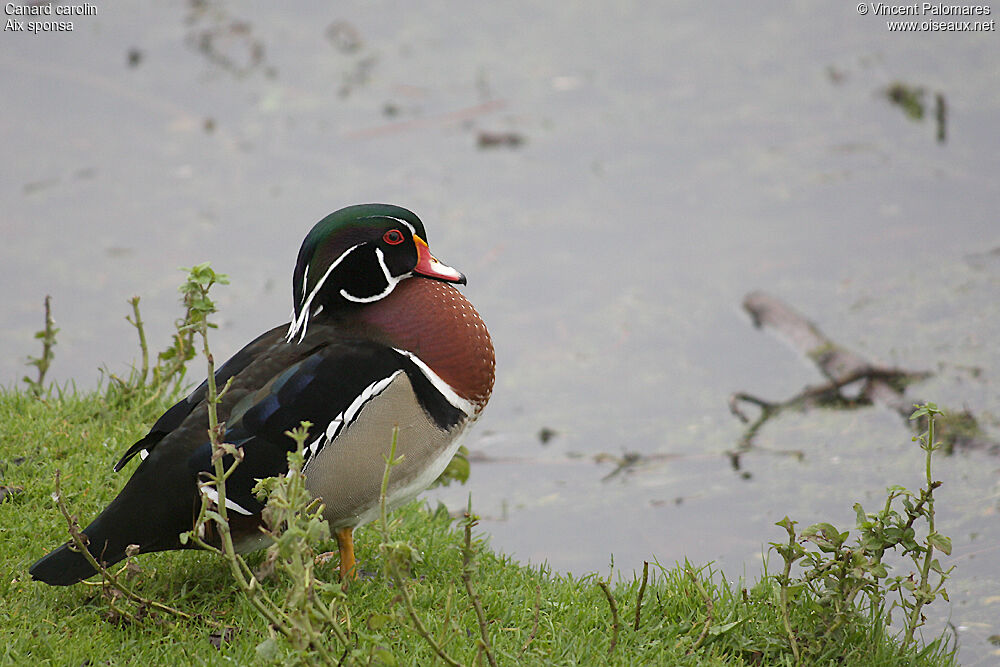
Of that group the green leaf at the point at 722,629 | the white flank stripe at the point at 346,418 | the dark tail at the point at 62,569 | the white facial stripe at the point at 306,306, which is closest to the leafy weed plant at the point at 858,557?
the green leaf at the point at 722,629

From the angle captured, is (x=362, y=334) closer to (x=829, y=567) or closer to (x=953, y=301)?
(x=829, y=567)

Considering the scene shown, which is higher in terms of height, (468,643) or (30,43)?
(30,43)

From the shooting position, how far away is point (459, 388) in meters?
3.26

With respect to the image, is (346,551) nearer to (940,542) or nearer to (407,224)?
(407,224)

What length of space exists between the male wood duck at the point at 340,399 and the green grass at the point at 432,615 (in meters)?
0.17

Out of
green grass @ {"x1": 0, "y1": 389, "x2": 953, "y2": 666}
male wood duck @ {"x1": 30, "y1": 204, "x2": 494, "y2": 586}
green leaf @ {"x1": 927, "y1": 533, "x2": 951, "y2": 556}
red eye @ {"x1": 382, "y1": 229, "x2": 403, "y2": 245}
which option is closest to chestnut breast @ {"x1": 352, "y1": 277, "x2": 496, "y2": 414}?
male wood duck @ {"x1": 30, "y1": 204, "x2": 494, "y2": 586}

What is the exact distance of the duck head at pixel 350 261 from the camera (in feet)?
10.6

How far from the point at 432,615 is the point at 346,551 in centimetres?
32

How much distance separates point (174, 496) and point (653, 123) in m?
4.80

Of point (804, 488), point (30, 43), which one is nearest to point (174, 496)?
point (804, 488)

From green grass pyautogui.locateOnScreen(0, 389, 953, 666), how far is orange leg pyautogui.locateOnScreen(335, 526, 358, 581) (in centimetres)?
4

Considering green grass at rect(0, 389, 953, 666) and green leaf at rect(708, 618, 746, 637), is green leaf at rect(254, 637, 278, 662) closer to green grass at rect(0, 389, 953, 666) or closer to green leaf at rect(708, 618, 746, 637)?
green grass at rect(0, 389, 953, 666)

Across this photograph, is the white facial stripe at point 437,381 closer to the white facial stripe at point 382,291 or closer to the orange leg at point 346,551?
the white facial stripe at point 382,291

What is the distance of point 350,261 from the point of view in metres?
3.23
